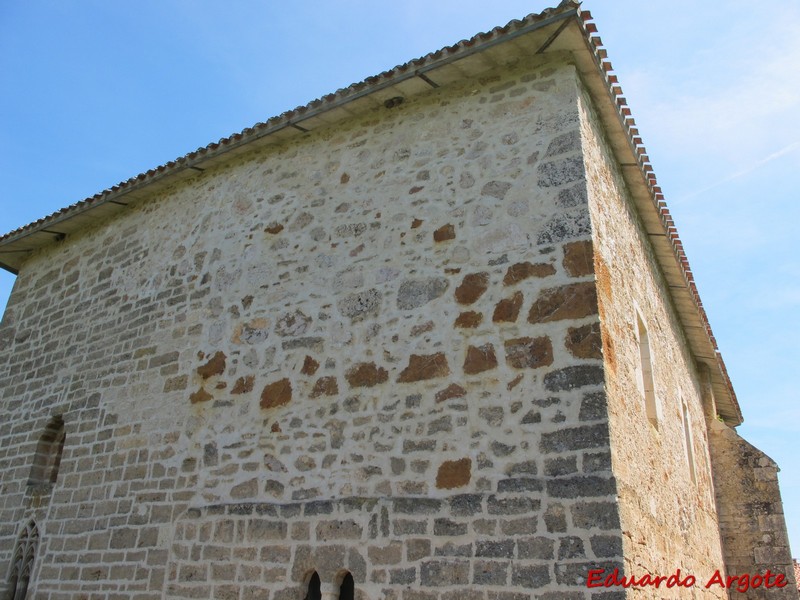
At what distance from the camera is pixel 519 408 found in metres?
4.25

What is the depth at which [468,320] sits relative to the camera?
183 inches

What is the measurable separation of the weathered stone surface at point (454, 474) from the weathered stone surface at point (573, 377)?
734 millimetres

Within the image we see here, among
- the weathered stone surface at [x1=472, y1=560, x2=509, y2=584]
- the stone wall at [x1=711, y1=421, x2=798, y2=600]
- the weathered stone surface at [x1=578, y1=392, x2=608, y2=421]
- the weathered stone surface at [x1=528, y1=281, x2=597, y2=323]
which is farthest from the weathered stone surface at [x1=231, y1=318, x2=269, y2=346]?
the stone wall at [x1=711, y1=421, x2=798, y2=600]

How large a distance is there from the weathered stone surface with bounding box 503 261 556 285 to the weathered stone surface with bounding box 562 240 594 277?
0.38 feet

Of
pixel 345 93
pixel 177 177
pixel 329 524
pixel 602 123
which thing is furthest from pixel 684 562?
pixel 177 177

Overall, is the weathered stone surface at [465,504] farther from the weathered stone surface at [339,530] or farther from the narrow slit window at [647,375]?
the narrow slit window at [647,375]

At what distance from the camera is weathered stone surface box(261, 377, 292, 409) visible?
5.22 m

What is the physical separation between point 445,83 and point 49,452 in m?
5.53

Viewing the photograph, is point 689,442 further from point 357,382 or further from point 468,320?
point 357,382

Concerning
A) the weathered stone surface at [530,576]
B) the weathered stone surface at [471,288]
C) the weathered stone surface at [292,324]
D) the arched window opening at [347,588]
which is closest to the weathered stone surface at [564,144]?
the weathered stone surface at [471,288]

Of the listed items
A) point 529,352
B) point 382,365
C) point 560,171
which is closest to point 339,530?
point 382,365

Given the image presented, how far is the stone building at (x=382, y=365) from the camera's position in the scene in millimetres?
4156

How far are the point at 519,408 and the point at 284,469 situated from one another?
74.6 inches

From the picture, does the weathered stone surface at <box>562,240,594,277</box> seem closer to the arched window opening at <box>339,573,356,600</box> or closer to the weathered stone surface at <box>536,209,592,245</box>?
the weathered stone surface at <box>536,209,592,245</box>
